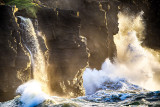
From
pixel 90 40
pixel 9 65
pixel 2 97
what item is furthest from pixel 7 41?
pixel 90 40

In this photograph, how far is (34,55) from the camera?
14.2 m

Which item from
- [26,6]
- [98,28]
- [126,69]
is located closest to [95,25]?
[98,28]

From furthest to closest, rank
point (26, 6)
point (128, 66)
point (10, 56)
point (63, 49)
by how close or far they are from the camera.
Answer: point (128, 66) → point (63, 49) → point (26, 6) → point (10, 56)

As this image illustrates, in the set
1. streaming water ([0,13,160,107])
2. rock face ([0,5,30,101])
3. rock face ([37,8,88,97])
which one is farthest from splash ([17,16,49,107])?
rock face ([37,8,88,97])

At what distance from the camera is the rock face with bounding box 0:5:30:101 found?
12.2m

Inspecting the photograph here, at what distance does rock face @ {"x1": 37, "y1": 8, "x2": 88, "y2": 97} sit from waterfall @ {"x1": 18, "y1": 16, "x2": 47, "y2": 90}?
5.46 ft

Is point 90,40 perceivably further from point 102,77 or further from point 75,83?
point 75,83

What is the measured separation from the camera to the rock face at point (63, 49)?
55.3ft

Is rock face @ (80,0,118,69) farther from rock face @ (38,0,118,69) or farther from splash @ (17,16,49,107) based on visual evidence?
splash @ (17,16,49,107)

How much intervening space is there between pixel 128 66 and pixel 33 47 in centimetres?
2176

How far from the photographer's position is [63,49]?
17.7 m

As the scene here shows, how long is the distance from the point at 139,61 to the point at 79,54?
19.2 m

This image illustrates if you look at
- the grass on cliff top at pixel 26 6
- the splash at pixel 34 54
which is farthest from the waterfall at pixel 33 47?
the grass on cliff top at pixel 26 6

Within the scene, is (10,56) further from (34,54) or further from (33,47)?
(33,47)
